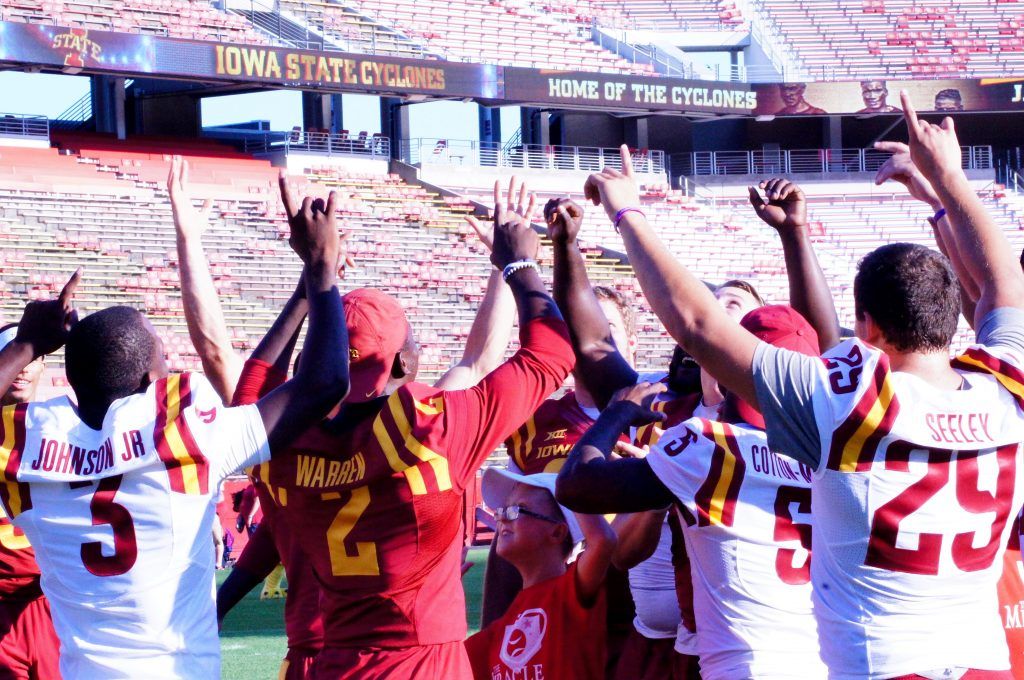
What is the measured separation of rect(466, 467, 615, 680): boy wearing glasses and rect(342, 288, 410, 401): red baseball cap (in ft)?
2.09

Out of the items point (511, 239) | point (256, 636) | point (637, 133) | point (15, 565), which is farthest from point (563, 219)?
point (637, 133)

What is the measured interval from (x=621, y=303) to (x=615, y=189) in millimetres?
1864


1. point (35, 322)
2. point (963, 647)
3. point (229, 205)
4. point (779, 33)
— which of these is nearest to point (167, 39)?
point (229, 205)

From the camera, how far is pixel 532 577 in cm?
370

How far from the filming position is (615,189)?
2.88 meters

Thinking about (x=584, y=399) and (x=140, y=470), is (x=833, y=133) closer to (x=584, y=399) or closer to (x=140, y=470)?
(x=584, y=399)

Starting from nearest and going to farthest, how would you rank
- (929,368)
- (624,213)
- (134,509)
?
(929,368) < (624,213) < (134,509)

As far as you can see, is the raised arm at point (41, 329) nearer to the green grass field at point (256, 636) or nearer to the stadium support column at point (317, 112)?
the green grass field at point (256, 636)

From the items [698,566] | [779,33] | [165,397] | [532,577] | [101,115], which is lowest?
[532,577]

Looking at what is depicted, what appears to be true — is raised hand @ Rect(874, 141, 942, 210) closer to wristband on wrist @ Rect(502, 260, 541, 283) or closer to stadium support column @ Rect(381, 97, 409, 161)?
wristband on wrist @ Rect(502, 260, 541, 283)

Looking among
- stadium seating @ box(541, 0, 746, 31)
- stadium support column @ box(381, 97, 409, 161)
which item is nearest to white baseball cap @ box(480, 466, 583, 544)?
stadium support column @ box(381, 97, 409, 161)

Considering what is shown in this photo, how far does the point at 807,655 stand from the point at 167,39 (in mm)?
22415

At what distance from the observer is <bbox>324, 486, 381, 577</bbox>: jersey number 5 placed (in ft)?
10.1

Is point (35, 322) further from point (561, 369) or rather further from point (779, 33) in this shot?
point (779, 33)
